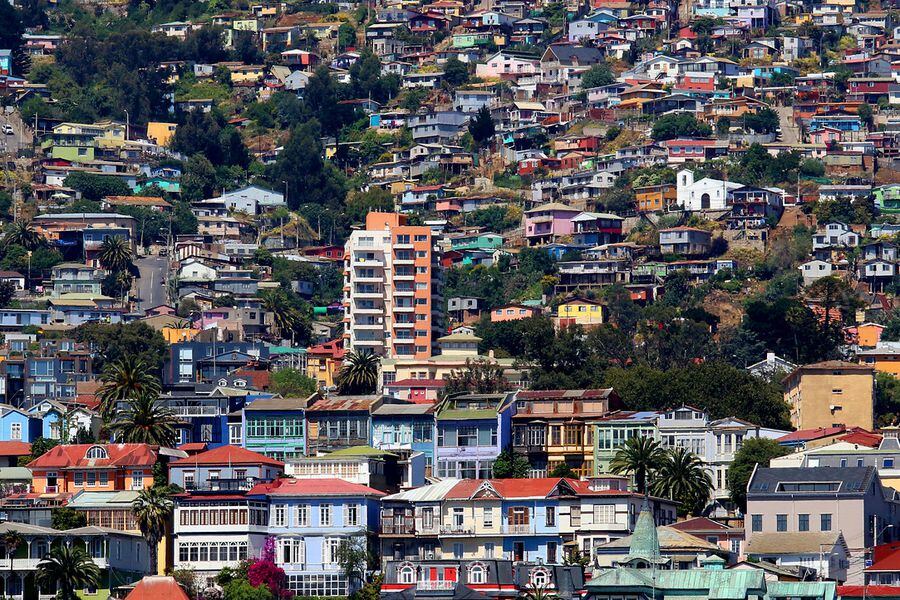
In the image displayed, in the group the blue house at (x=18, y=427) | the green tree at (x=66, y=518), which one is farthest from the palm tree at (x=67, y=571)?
the blue house at (x=18, y=427)

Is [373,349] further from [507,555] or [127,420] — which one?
[507,555]

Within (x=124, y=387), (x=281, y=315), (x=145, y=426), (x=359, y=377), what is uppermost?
(x=281, y=315)

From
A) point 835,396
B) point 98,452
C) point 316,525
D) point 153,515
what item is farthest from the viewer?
point 835,396

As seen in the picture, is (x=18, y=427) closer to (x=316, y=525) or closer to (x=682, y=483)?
(x=316, y=525)

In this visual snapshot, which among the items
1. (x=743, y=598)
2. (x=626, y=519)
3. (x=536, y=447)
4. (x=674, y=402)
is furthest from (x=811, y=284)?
(x=743, y=598)

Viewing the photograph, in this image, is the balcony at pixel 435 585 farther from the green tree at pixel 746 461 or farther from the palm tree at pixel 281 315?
the palm tree at pixel 281 315

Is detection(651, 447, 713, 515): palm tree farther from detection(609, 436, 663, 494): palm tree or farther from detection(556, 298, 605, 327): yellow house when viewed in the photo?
detection(556, 298, 605, 327): yellow house

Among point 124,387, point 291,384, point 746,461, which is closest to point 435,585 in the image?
point 746,461
